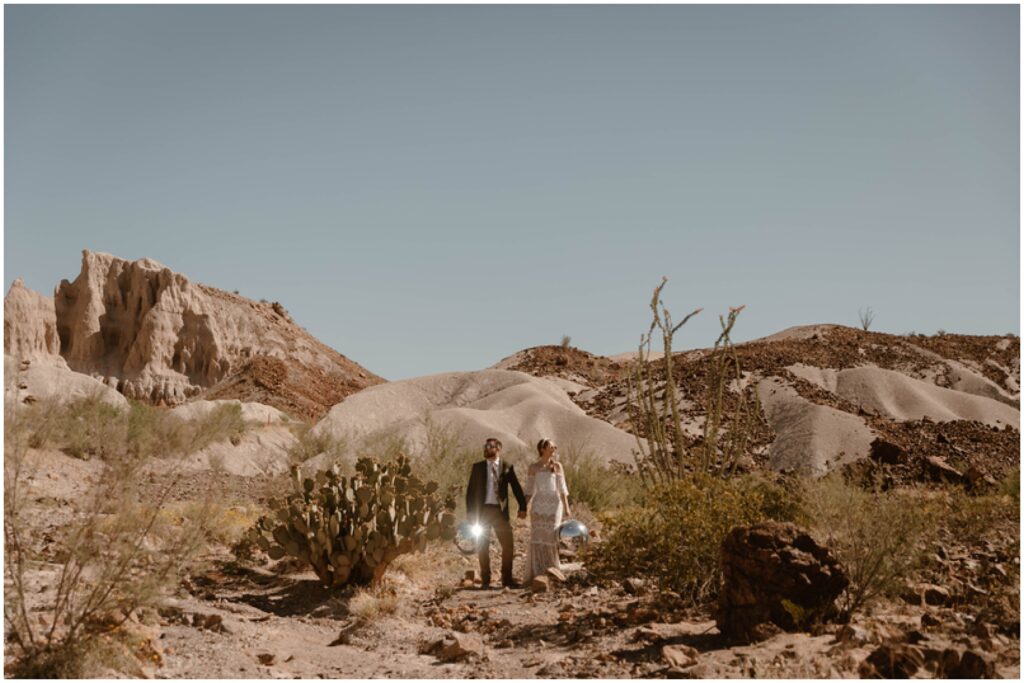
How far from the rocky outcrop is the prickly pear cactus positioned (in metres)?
21.7

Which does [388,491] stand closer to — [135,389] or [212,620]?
[212,620]

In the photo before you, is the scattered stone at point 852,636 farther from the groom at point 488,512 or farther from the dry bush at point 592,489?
the dry bush at point 592,489

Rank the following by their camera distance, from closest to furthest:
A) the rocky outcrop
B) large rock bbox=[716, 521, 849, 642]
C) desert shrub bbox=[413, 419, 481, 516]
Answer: large rock bbox=[716, 521, 849, 642], desert shrub bbox=[413, 419, 481, 516], the rocky outcrop

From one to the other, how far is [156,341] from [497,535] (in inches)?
1068

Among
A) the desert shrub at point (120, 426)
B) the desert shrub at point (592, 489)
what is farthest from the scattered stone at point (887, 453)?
the desert shrub at point (120, 426)

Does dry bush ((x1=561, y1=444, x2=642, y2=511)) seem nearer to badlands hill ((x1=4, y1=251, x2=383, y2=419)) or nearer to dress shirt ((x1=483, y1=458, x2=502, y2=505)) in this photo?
dress shirt ((x1=483, y1=458, x2=502, y2=505))

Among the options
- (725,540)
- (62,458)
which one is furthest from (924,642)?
(62,458)

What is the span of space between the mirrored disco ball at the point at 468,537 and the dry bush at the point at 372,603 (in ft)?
3.88

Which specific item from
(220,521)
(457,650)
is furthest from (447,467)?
(457,650)

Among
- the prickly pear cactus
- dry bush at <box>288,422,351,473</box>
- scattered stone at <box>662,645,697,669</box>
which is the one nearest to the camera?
scattered stone at <box>662,645,697,669</box>

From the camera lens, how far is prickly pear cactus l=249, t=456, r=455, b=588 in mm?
8195

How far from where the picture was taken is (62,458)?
47.2 feet

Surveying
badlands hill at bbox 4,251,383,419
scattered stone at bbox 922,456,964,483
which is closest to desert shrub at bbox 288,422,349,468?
badlands hill at bbox 4,251,383,419

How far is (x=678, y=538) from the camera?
25.1 ft
